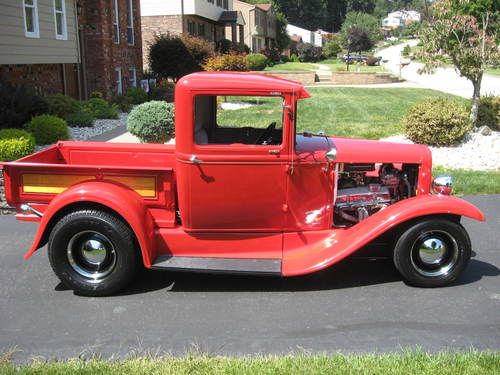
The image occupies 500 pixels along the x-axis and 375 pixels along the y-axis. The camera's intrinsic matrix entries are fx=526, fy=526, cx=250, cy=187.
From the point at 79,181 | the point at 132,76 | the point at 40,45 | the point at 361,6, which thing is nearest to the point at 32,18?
the point at 40,45

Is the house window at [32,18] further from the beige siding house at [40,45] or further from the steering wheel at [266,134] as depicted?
the steering wheel at [266,134]

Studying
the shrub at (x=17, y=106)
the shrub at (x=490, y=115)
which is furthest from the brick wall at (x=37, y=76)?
the shrub at (x=490, y=115)

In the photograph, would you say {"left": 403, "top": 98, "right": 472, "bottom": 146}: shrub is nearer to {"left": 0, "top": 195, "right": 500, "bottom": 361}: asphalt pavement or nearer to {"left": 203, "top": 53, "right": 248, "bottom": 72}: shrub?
{"left": 0, "top": 195, "right": 500, "bottom": 361}: asphalt pavement

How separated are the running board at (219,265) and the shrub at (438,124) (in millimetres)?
7028

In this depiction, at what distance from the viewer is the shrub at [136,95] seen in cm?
1956

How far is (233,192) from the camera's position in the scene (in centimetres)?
474

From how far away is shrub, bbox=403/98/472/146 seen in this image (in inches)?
415

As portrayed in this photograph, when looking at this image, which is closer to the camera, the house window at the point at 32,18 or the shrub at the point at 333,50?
the house window at the point at 32,18

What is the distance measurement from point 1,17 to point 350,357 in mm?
12088

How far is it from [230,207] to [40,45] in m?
11.9

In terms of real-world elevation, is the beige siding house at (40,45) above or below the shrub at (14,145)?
above

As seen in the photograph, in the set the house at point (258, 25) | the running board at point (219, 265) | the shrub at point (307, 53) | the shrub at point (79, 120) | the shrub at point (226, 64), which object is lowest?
the running board at point (219, 265)

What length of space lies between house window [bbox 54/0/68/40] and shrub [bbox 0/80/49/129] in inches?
199

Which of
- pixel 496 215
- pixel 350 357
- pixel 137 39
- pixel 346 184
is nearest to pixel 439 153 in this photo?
→ pixel 496 215
